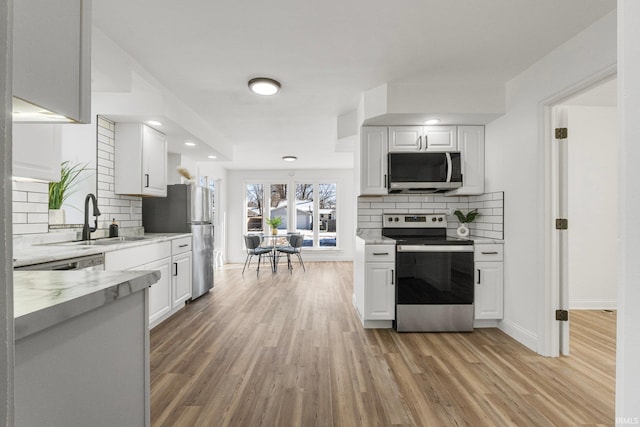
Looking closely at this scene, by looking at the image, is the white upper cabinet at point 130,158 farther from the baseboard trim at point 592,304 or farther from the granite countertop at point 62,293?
the baseboard trim at point 592,304

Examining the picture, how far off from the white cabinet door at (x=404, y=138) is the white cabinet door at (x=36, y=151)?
279cm

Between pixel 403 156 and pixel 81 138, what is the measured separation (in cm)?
313

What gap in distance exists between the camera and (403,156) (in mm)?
3242

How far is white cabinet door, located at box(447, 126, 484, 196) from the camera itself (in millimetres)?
3301

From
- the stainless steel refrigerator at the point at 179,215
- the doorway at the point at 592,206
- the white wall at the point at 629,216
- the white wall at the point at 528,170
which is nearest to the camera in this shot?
the white wall at the point at 629,216

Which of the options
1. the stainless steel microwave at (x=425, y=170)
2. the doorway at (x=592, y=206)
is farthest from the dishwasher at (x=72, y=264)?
the doorway at (x=592, y=206)

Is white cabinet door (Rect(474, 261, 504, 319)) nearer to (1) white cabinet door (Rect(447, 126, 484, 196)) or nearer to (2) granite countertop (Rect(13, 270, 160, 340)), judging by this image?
(1) white cabinet door (Rect(447, 126, 484, 196))

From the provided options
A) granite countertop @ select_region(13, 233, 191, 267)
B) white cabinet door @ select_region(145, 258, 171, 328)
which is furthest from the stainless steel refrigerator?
granite countertop @ select_region(13, 233, 191, 267)

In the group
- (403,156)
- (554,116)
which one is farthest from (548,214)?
(403,156)

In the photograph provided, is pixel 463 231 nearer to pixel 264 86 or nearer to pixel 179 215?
pixel 264 86

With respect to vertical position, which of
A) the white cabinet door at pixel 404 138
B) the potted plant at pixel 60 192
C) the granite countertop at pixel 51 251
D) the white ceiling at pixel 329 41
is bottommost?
the granite countertop at pixel 51 251

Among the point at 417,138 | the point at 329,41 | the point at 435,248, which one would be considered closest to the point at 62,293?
the point at 329,41

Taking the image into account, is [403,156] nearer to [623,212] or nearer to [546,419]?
[546,419]

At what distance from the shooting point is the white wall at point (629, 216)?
0.60 metres
